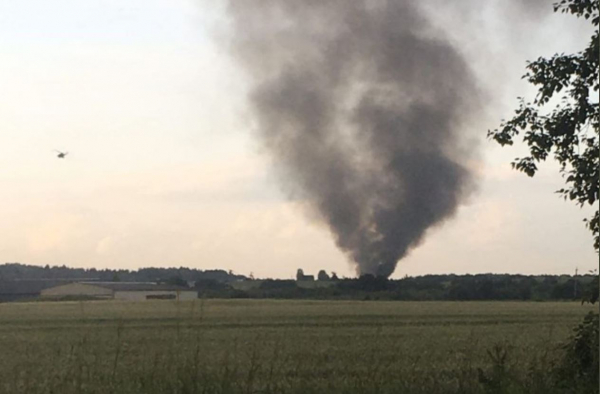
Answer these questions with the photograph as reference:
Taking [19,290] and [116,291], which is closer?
[116,291]

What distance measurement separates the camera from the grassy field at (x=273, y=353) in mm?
10000

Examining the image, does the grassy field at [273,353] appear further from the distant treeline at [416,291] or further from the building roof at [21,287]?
the building roof at [21,287]

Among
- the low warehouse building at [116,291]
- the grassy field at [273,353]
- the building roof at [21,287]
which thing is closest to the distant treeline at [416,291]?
the low warehouse building at [116,291]

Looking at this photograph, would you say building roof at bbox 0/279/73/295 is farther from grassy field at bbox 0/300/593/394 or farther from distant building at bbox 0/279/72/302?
grassy field at bbox 0/300/593/394

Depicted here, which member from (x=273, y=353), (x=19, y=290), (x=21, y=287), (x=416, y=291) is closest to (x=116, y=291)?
(x=19, y=290)

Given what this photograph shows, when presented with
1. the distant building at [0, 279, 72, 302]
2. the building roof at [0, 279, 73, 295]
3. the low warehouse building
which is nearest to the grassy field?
the low warehouse building

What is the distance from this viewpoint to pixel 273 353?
14.1m

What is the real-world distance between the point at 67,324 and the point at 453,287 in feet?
170

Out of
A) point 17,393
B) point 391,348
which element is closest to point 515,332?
point 391,348

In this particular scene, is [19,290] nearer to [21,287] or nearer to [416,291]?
[21,287]

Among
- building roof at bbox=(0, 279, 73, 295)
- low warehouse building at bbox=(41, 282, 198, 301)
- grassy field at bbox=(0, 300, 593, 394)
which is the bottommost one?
grassy field at bbox=(0, 300, 593, 394)

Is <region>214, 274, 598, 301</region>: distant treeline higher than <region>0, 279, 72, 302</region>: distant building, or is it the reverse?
<region>0, 279, 72, 302</region>: distant building

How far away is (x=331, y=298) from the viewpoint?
79812mm

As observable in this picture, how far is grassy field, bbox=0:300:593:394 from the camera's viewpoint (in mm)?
10000
